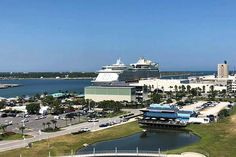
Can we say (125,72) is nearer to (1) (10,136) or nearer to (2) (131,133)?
(2) (131,133)

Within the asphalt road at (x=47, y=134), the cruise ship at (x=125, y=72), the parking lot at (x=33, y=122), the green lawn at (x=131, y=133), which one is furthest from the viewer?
the cruise ship at (x=125, y=72)

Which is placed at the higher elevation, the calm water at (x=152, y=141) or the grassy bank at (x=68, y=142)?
the grassy bank at (x=68, y=142)

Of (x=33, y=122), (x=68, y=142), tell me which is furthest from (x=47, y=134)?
(x=33, y=122)

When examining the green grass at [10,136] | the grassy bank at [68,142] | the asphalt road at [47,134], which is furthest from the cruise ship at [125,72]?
the green grass at [10,136]

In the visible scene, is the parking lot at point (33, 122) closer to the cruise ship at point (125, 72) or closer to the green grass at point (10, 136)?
the green grass at point (10, 136)

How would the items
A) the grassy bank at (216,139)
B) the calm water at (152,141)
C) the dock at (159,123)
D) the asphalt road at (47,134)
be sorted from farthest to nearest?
the dock at (159,123) < the calm water at (152,141) < the asphalt road at (47,134) < the grassy bank at (216,139)

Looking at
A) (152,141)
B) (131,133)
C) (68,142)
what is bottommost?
(152,141)

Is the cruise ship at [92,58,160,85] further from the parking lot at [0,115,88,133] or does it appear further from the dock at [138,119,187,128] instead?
→ the dock at [138,119,187,128]
